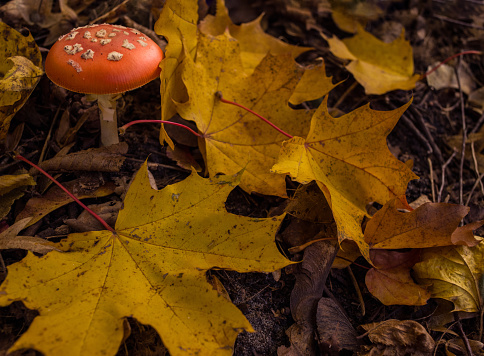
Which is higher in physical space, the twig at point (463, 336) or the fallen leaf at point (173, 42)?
the fallen leaf at point (173, 42)

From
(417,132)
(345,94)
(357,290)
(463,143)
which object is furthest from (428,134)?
(357,290)

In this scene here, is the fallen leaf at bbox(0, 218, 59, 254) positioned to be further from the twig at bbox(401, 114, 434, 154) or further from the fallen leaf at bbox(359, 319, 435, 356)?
the twig at bbox(401, 114, 434, 154)

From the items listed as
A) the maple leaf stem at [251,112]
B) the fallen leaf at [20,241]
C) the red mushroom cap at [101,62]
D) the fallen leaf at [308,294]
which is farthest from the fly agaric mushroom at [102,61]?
the fallen leaf at [308,294]

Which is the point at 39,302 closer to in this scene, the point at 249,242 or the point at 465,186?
the point at 249,242

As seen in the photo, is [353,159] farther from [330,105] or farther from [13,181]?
[13,181]

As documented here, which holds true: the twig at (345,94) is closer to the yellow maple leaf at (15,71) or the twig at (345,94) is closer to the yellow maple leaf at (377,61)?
the yellow maple leaf at (377,61)

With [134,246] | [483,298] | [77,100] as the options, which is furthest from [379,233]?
[77,100]

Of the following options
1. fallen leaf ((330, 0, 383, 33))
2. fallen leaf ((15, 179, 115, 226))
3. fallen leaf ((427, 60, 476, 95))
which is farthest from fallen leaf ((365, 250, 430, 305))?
fallen leaf ((330, 0, 383, 33))
